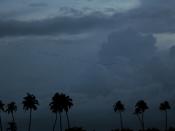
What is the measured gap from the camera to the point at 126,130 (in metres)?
184

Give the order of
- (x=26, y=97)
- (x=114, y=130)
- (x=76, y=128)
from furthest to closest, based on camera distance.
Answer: (x=114, y=130) → (x=26, y=97) → (x=76, y=128)

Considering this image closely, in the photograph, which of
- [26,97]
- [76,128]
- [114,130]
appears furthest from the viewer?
[114,130]

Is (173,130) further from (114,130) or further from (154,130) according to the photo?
(114,130)

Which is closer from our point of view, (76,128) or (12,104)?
(76,128)

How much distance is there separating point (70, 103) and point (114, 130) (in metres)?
27.3

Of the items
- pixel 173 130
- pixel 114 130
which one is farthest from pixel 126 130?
pixel 173 130

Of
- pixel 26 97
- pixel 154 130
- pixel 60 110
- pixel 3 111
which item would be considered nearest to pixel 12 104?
pixel 3 111

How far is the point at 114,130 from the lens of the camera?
184500 mm

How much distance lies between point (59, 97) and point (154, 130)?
1488 inches

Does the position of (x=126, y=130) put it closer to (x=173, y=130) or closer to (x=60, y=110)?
(x=173, y=130)

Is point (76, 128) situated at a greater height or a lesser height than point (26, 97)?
lesser

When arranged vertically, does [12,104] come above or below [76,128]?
above

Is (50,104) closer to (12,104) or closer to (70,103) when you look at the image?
(70,103)

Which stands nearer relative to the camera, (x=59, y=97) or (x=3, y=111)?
(x=59, y=97)
